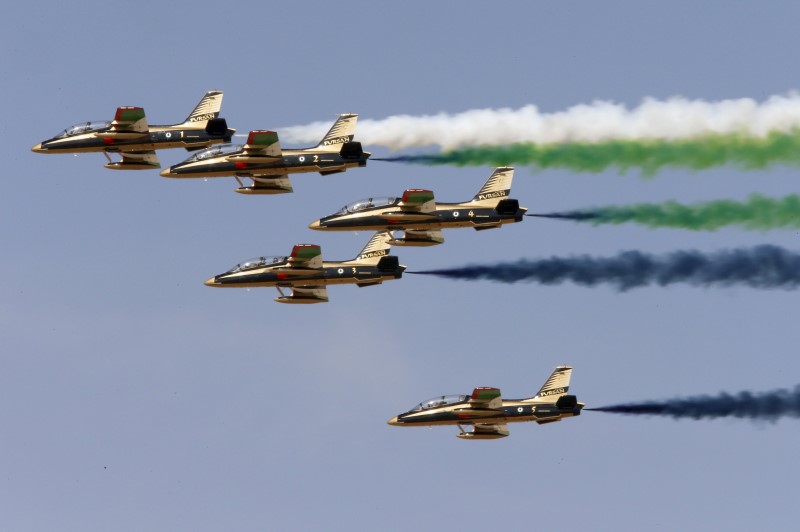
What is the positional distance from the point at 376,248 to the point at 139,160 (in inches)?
655

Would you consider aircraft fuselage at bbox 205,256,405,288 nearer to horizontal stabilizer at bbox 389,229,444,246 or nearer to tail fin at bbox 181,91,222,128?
horizontal stabilizer at bbox 389,229,444,246

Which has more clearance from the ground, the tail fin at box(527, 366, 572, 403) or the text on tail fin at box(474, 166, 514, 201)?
the text on tail fin at box(474, 166, 514, 201)

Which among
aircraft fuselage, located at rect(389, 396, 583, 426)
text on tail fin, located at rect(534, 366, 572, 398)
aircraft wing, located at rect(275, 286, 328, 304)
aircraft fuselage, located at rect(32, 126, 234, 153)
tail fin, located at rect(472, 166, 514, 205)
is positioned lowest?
aircraft fuselage, located at rect(389, 396, 583, 426)

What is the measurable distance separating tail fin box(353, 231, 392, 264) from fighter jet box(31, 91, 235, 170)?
38.0 feet

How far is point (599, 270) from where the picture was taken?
420ft

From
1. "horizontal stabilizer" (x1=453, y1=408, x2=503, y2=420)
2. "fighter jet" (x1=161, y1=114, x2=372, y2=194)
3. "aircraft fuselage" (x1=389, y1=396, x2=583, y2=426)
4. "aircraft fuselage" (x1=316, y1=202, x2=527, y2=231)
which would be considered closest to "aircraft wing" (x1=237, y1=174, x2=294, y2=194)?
"fighter jet" (x1=161, y1=114, x2=372, y2=194)

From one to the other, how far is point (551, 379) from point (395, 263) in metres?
13.1

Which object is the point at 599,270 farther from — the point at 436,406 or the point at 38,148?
the point at 38,148

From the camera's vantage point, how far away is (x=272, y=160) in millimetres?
128750

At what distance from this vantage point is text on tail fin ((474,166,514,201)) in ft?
424

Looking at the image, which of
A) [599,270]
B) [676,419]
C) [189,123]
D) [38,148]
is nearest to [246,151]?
[189,123]

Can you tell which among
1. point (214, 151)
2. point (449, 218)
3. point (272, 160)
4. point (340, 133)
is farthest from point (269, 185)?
point (449, 218)

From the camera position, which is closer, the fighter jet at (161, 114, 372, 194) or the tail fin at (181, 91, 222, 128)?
the fighter jet at (161, 114, 372, 194)

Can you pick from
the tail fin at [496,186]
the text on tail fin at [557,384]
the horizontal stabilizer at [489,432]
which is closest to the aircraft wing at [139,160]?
the tail fin at [496,186]
